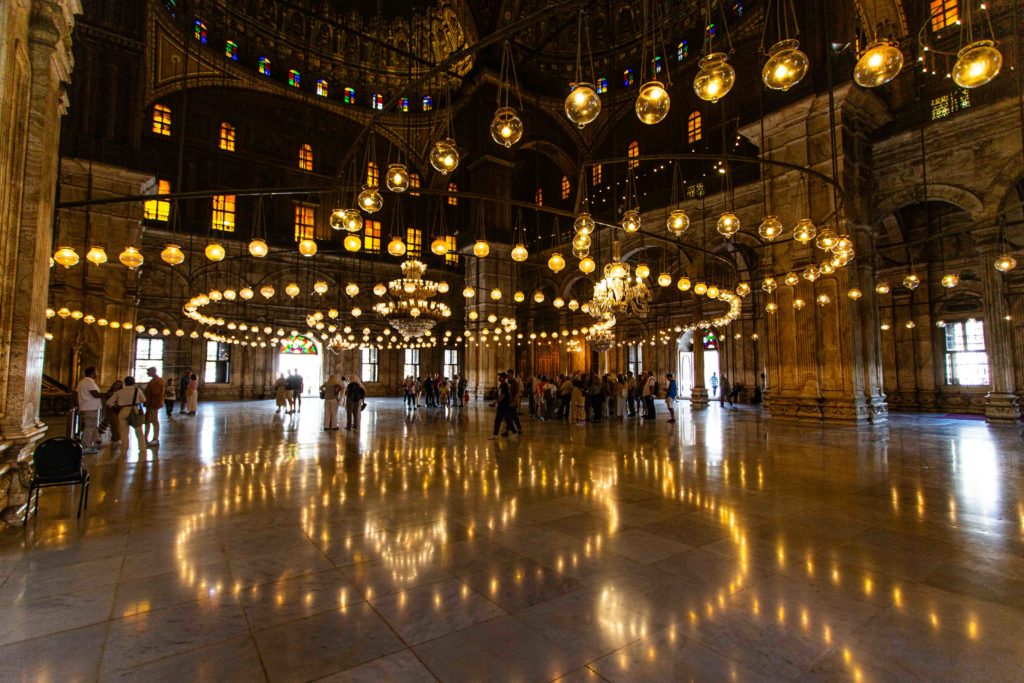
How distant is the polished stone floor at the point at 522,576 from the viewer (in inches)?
81.0

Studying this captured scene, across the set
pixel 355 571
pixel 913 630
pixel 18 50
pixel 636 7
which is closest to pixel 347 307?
pixel 636 7

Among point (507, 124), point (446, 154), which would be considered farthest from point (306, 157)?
point (507, 124)

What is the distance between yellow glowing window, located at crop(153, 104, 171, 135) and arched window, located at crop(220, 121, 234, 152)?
1.89 m

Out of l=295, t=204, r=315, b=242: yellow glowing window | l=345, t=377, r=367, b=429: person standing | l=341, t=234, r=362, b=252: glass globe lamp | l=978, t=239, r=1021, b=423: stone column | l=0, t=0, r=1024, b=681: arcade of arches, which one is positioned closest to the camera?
l=0, t=0, r=1024, b=681: arcade of arches

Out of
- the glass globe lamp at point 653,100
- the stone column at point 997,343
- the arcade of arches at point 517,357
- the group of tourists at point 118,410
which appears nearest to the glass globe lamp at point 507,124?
the arcade of arches at point 517,357

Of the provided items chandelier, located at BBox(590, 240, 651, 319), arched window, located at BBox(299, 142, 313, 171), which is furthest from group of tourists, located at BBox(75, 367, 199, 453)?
arched window, located at BBox(299, 142, 313, 171)

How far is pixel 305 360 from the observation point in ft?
80.5

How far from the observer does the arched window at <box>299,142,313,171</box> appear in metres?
23.1

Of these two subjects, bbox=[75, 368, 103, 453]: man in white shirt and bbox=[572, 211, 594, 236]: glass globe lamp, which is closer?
bbox=[572, 211, 594, 236]: glass globe lamp

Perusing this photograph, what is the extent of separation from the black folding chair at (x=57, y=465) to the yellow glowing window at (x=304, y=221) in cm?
2099

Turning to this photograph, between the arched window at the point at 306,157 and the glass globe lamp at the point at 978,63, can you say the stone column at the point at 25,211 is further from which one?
the arched window at the point at 306,157

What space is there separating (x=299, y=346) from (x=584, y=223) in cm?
2099

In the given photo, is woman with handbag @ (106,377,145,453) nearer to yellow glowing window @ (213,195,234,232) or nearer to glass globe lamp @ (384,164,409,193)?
glass globe lamp @ (384,164,409,193)

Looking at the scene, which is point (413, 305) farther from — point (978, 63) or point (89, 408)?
point (978, 63)
